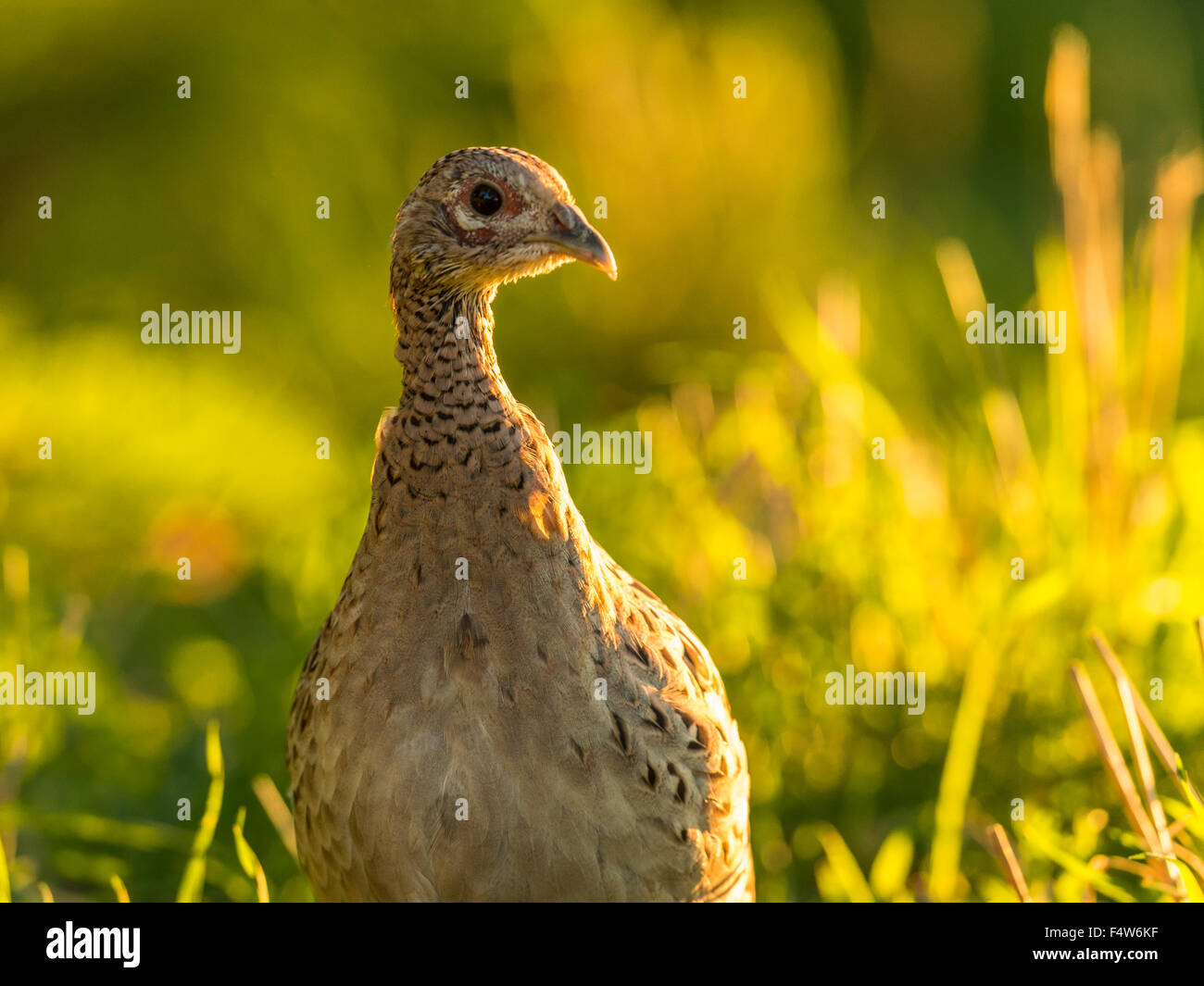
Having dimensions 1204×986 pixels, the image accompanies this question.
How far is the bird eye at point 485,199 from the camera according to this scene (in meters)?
2.63

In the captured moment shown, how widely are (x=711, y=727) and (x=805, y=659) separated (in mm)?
1143

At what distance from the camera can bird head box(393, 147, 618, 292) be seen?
2.62 metres

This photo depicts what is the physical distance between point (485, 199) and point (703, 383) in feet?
9.78

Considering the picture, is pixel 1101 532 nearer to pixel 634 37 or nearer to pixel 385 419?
pixel 385 419
